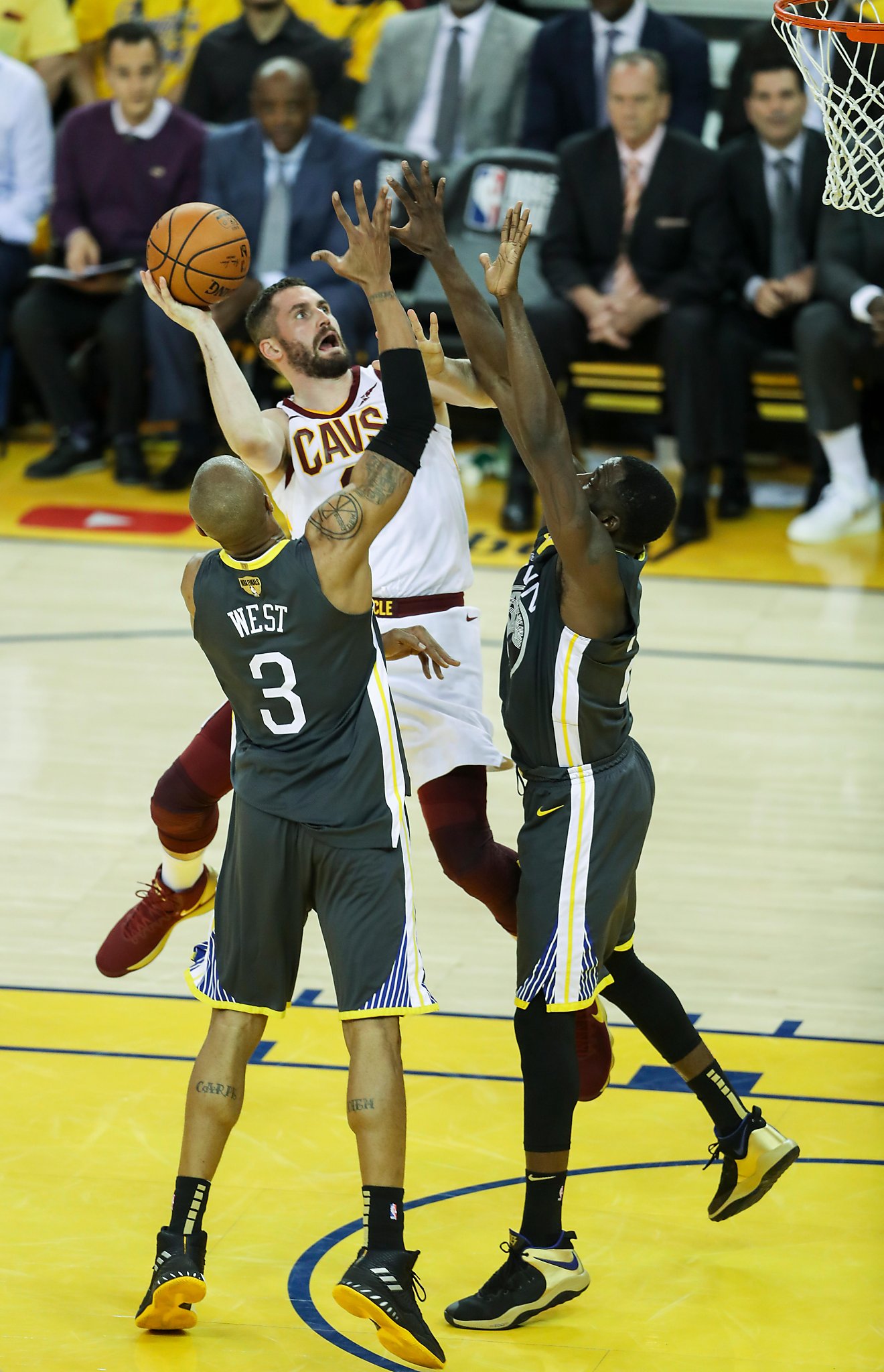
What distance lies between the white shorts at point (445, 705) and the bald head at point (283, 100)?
20.8 ft

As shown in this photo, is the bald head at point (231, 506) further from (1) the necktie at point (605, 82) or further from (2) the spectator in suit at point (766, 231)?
(1) the necktie at point (605, 82)

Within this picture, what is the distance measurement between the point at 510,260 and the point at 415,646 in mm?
1094

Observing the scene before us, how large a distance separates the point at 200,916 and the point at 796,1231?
8.60ft

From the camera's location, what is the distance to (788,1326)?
4281mm

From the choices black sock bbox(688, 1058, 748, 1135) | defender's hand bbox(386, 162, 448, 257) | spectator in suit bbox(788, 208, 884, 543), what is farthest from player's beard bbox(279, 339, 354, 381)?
spectator in suit bbox(788, 208, 884, 543)

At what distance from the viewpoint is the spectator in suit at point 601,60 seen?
11539 millimetres

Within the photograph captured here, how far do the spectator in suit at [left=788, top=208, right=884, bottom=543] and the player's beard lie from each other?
5.47 metres

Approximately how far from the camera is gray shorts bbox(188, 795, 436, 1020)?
14.0 ft

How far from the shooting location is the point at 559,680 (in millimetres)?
4480

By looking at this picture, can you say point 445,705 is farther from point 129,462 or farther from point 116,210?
point 116,210

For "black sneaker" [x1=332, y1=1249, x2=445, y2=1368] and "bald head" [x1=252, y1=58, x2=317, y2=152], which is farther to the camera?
"bald head" [x1=252, y1=58, x2=317, y2=152]

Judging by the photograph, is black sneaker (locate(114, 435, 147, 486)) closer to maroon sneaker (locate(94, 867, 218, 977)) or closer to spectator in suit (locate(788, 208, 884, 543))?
spectator in suit (locate(788, 208, 884, 543))

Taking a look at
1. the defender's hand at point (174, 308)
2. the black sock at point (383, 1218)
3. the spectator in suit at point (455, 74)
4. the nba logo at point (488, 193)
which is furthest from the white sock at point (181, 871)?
the spectator in suit at point (455, 74)

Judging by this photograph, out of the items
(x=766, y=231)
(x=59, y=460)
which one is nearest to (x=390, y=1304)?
(x=766, y=231)
